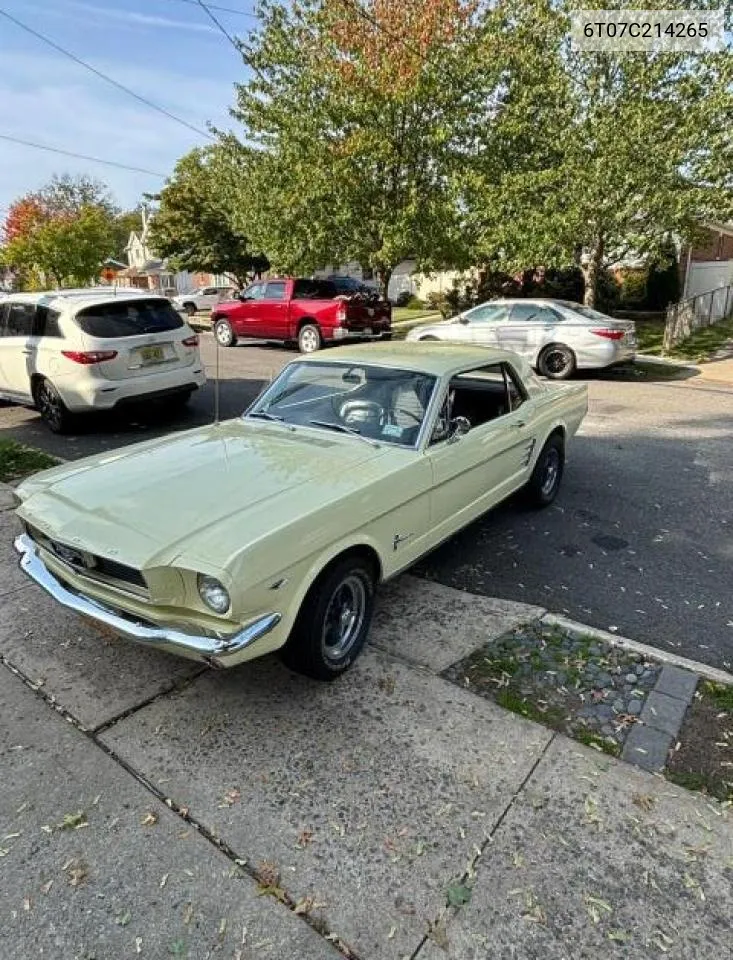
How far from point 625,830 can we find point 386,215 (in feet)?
51.8

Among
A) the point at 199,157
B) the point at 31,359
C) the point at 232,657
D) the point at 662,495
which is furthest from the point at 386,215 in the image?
the point at 199,157

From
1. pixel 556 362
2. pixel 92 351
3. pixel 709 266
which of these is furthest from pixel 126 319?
pixel 709 266

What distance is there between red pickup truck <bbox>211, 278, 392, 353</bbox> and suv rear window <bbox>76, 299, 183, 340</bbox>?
24.8 feet

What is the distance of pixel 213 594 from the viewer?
2363 millimetres

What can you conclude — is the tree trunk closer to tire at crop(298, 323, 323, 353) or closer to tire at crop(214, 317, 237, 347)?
tire at crop(298, 323, 323, 353)

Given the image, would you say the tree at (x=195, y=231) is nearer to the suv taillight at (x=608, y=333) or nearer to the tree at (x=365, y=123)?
the tree at (x=365, y=123)

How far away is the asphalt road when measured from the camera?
3.75 meters

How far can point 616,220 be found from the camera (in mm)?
12453

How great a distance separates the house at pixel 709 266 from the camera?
21.7 m

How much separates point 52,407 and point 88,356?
1.10 metres

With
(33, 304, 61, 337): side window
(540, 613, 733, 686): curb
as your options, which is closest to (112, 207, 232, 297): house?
(33, 304, 61, 337): side window

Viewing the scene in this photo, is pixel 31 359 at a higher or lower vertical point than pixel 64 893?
higher

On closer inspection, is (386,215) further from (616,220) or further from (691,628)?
(691,628)

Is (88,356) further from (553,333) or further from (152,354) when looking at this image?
(553,333)
